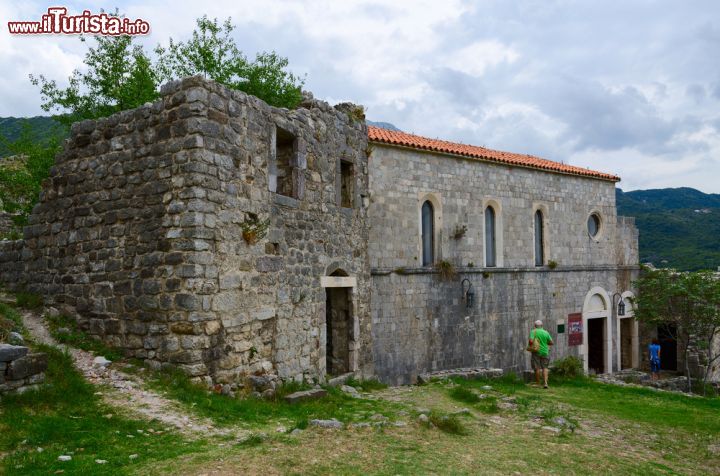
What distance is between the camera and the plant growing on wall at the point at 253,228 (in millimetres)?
8734

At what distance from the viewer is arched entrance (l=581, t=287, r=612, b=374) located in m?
21.5

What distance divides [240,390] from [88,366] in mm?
2099

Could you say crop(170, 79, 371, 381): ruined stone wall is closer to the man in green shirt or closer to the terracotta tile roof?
the terracotta tile roof

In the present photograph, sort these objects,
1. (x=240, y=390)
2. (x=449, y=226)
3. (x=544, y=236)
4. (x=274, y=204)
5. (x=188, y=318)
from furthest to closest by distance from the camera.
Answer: (x=544, y=236)
(x=449, y=226)
(x=274, y=204)
(x=240, y=390)
(x=188, y=318)

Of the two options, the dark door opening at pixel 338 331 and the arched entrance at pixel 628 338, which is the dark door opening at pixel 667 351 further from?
the dark door opening at pixel 338 331

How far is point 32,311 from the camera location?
9.36m

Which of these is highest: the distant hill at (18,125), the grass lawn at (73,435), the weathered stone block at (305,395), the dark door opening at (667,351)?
the distant hill at (18,125)

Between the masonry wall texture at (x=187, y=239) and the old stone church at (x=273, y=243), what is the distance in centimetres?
3

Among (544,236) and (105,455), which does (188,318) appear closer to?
(105,455)

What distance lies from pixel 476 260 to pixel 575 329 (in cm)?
598

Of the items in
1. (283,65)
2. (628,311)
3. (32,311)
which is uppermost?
(283,65)

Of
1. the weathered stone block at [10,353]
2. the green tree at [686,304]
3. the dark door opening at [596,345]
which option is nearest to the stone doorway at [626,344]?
the dark door opening at [596,345]

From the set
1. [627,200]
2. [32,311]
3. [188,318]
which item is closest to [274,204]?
[188,318]

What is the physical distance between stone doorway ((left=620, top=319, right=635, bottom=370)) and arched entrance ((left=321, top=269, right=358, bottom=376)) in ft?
50.4
